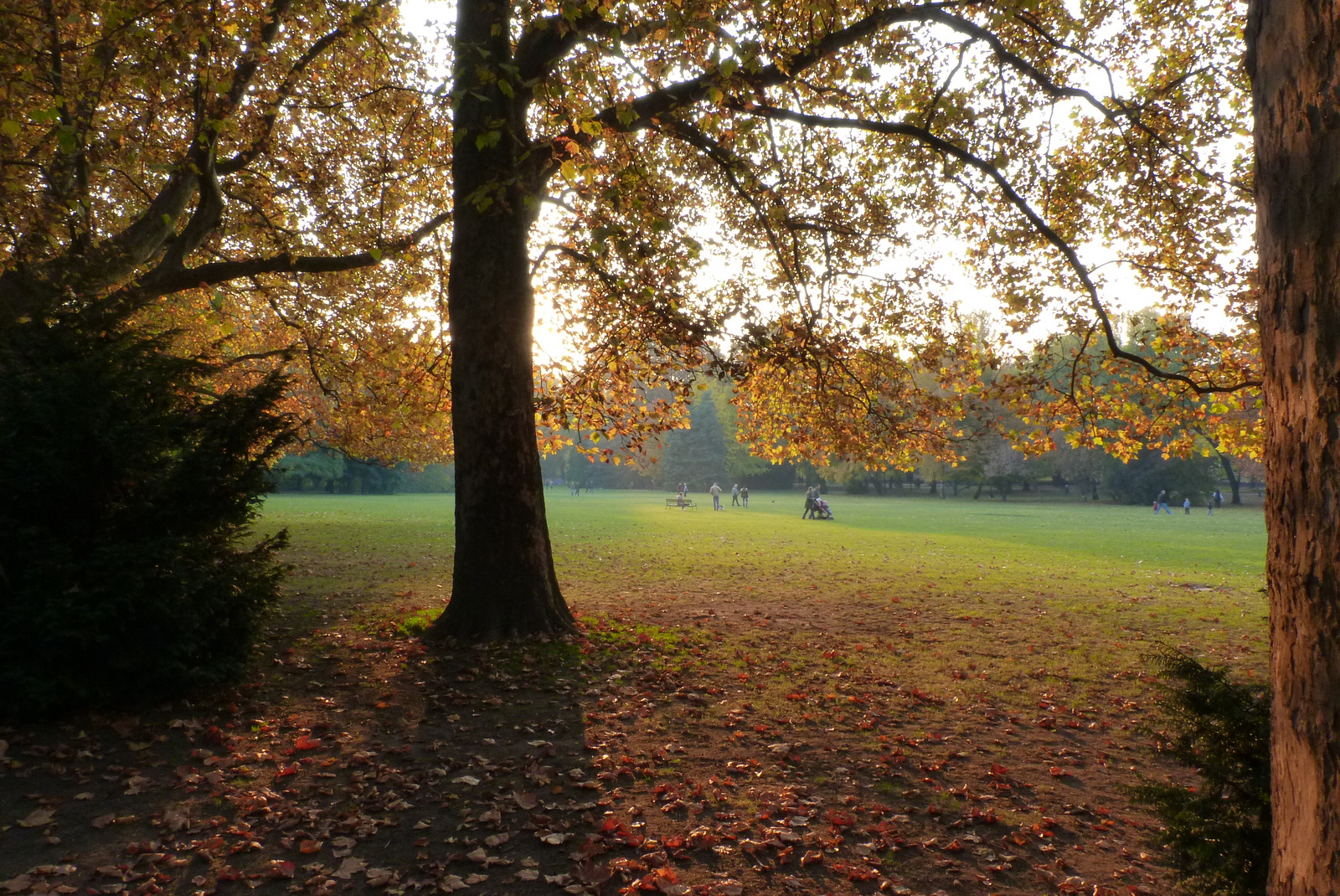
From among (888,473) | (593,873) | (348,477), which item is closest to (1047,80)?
(593,873)

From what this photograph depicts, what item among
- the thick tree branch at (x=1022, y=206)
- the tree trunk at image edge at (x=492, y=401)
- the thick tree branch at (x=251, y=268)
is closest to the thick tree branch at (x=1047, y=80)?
the thick tree branch at (x=1022, y=206)

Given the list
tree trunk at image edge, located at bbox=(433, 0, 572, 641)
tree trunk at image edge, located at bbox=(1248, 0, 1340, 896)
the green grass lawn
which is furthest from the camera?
the green grass lawn

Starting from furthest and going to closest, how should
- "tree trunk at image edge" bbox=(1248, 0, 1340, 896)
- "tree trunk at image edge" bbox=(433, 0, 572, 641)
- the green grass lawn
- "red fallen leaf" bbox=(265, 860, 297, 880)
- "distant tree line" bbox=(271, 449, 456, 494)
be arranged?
"distant tree line" bbox=(271, 449, 456, 494)
the green grass lawn
"tree trunk at image edge" bbox=(433, 0, 572, 641)
"red fallen leaf" bbox=(265, 860, 297, 880)
"tree trunk at image edge" bbox=(1248, 0, 1340, 896)

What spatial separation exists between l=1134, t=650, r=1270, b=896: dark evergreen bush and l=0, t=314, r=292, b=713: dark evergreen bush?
6.23 m

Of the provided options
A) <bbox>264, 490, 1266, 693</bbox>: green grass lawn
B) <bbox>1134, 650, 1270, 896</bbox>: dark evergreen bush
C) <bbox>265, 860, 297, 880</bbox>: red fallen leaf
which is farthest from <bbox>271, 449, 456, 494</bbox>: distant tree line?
<bbox>1134, 650, 1270, 896</bbox>: dark evergreen bush

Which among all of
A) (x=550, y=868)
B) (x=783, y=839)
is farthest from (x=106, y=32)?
(x=783, y=839)

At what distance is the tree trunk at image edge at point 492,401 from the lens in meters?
8.78

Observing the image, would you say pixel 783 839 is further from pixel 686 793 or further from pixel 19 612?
pixel 19 612

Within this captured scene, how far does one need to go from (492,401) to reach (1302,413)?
7562 mm

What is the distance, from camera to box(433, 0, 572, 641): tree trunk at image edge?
346 inches

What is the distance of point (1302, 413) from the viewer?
2.21 metres

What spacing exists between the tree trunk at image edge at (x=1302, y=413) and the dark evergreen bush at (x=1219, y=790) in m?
0.65

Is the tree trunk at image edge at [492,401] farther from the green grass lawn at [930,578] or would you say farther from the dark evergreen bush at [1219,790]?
the dark evergreen bush at [1219,790]

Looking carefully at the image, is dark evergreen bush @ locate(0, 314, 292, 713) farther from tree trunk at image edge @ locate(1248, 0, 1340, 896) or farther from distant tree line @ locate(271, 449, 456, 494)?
distant tree line @ locate(271, 449, 456, 494)
